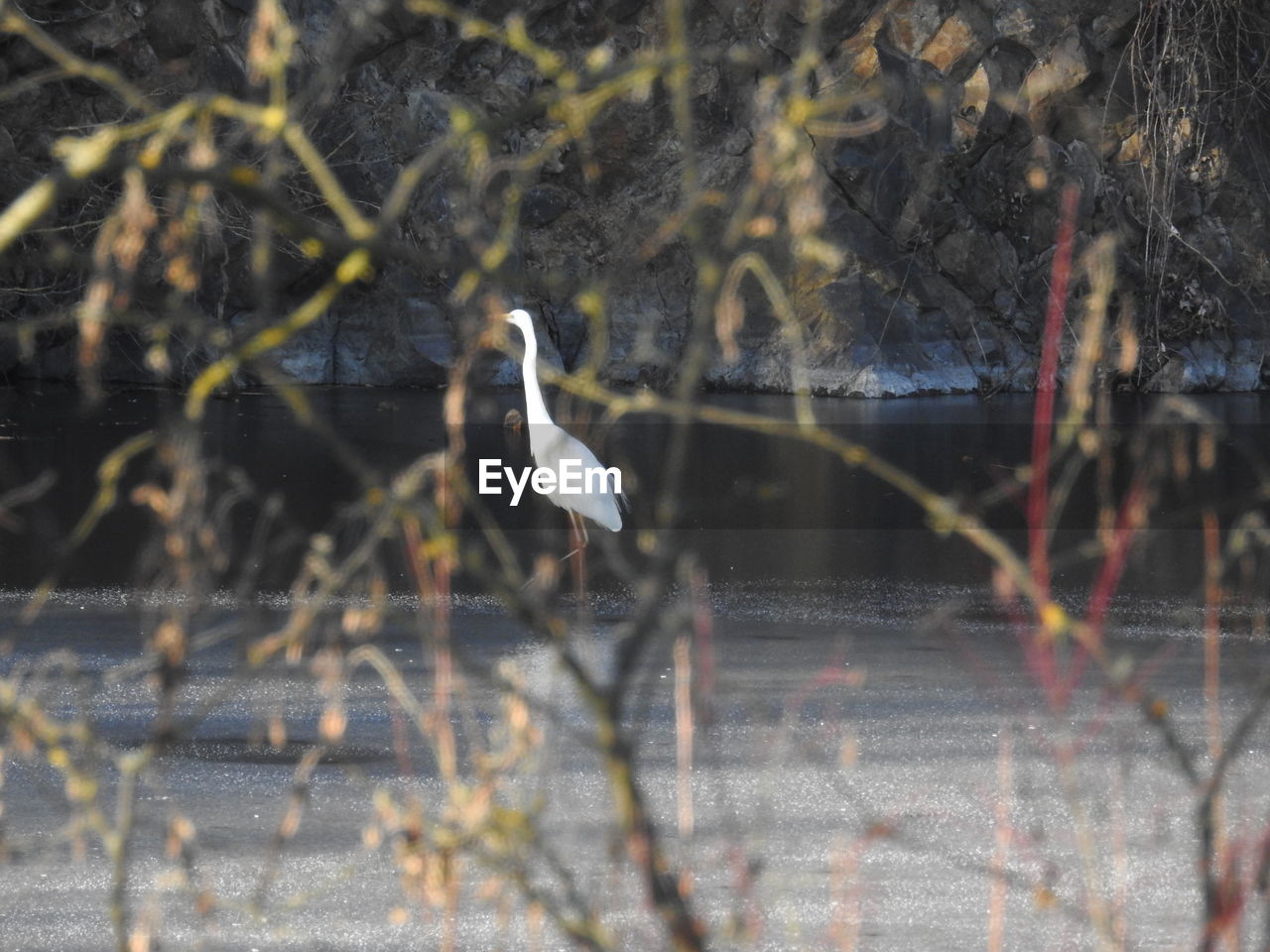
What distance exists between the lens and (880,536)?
6.79 m

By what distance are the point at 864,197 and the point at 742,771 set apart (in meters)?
12.7

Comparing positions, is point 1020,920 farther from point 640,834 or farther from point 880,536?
point 880,536

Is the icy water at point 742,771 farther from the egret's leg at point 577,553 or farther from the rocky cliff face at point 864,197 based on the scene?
the rocky cliff face at point 864,197

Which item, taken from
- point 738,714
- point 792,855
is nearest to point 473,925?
point 792,855

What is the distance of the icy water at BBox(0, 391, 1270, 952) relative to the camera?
2.50 m

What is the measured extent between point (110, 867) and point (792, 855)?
1.07 m

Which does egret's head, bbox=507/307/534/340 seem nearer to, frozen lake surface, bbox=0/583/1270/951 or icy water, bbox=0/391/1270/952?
icy water, bbox=0/391/1270/952

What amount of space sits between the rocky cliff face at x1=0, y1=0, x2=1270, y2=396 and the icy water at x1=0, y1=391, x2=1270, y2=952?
8488 millimetres

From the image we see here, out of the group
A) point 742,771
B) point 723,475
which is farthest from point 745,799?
point 723,475

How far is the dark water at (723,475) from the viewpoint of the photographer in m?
6.04

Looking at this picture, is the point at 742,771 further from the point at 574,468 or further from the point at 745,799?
the point at 574,468

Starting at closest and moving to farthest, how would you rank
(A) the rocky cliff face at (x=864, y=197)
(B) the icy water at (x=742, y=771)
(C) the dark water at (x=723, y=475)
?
(B) the icy water at (x=742, y=771), (C) the dark water at (x=723, y=475), (A) the rocky cliff face at (x=864, y=197)

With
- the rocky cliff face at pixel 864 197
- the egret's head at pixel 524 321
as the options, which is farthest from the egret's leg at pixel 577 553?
the rocky cliff face at pixel 864 197

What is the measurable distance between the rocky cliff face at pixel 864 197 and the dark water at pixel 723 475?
998mm
